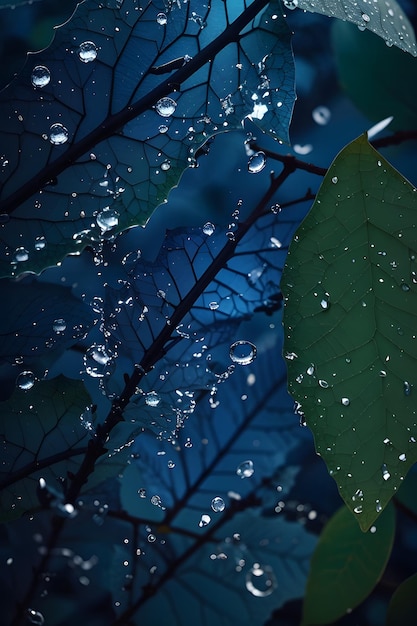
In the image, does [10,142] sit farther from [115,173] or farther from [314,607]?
[314,607]

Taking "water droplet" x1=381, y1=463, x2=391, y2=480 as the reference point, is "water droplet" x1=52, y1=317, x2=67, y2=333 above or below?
above

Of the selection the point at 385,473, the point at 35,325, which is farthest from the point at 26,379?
the point at 385,473

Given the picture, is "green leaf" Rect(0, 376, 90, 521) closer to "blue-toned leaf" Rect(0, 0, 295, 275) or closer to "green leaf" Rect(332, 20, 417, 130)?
"blue-toned leaf" Rect(0, 0, 295, 275)

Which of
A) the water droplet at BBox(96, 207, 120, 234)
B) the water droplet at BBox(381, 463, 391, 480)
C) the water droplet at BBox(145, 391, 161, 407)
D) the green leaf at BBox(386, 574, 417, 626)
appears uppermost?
the water droplet at BBox(96, 207, 120, 234)

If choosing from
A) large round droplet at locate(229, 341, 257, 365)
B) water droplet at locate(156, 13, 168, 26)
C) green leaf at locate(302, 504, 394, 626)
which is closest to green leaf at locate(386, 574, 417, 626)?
green leaf at locate(302, 504, 394, 626)

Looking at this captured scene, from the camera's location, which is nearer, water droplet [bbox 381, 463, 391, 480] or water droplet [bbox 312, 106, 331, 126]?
water droplet [bbox 381, 463, 391, 480]

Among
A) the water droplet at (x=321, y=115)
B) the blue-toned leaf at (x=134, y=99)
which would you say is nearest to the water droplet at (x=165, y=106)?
the blue-toned leaf at (x=134, y=99)
